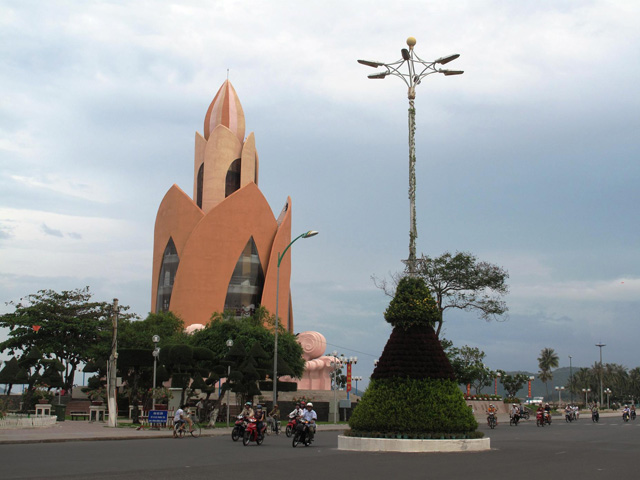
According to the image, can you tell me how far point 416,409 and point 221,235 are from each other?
47.0 m

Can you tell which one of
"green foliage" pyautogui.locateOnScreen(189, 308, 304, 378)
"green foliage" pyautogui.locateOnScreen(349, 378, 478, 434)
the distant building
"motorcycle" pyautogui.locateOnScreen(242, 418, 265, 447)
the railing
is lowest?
the railing

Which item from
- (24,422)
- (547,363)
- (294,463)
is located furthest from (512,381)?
(294,463)

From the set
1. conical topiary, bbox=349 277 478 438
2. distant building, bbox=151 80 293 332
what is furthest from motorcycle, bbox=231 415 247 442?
distant building, bbox=151 80 293 332

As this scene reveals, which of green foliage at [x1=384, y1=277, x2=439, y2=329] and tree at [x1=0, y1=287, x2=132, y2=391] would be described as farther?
tree at [x1=0, y1=287, x2=132, y2=391]

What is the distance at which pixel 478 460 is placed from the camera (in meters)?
15.7

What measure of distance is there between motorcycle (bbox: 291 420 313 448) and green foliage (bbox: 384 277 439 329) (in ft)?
13.5

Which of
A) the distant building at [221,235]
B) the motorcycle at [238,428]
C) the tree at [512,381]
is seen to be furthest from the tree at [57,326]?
the tree at [512,381]

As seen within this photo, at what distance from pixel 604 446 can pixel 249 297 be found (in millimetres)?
44953

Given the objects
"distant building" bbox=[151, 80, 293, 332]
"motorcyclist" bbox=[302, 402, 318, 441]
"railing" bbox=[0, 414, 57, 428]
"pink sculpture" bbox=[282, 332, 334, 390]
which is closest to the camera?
"motorcyclist" bbox=[302, 402, 318, 441]

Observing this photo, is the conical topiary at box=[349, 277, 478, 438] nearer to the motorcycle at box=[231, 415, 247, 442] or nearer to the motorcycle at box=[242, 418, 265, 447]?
the motorcycle at box=[242, 418, 265, 447]

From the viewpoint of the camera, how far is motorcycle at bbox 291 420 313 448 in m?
20.9

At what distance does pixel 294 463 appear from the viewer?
14992 millimetres

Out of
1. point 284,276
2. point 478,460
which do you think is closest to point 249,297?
point 284,276

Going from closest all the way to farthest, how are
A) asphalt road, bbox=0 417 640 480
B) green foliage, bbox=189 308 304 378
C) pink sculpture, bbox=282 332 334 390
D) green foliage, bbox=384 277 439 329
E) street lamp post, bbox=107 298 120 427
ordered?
asphalt road, bbox=0 417 640 480
green foliage, bbox=384 277 439 329
street lamp post, bbox=107 298 120 427
green foliage, bbox=189 308 304 378
pink sculpture, bbox=282 332 334 390
